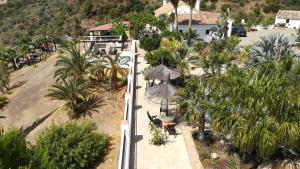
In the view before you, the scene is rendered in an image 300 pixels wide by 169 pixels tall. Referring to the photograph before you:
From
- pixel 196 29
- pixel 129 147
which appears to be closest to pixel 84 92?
pixel 129 147

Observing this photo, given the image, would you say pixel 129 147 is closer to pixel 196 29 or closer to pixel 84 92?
pixel 84 92

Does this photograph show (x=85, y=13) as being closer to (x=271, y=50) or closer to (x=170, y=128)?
(x=271, y=50)

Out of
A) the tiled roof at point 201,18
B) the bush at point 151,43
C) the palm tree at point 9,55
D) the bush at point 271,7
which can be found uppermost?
the bush at point 271,7

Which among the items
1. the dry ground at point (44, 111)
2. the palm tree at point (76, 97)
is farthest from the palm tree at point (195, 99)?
the palm tree at point (76, 97)

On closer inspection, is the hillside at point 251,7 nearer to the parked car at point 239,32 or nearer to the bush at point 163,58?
the parked car at point 239,32

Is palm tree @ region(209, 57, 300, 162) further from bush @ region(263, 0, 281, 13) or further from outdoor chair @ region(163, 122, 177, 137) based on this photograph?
bush @ region(263, 0, 281, 13)
